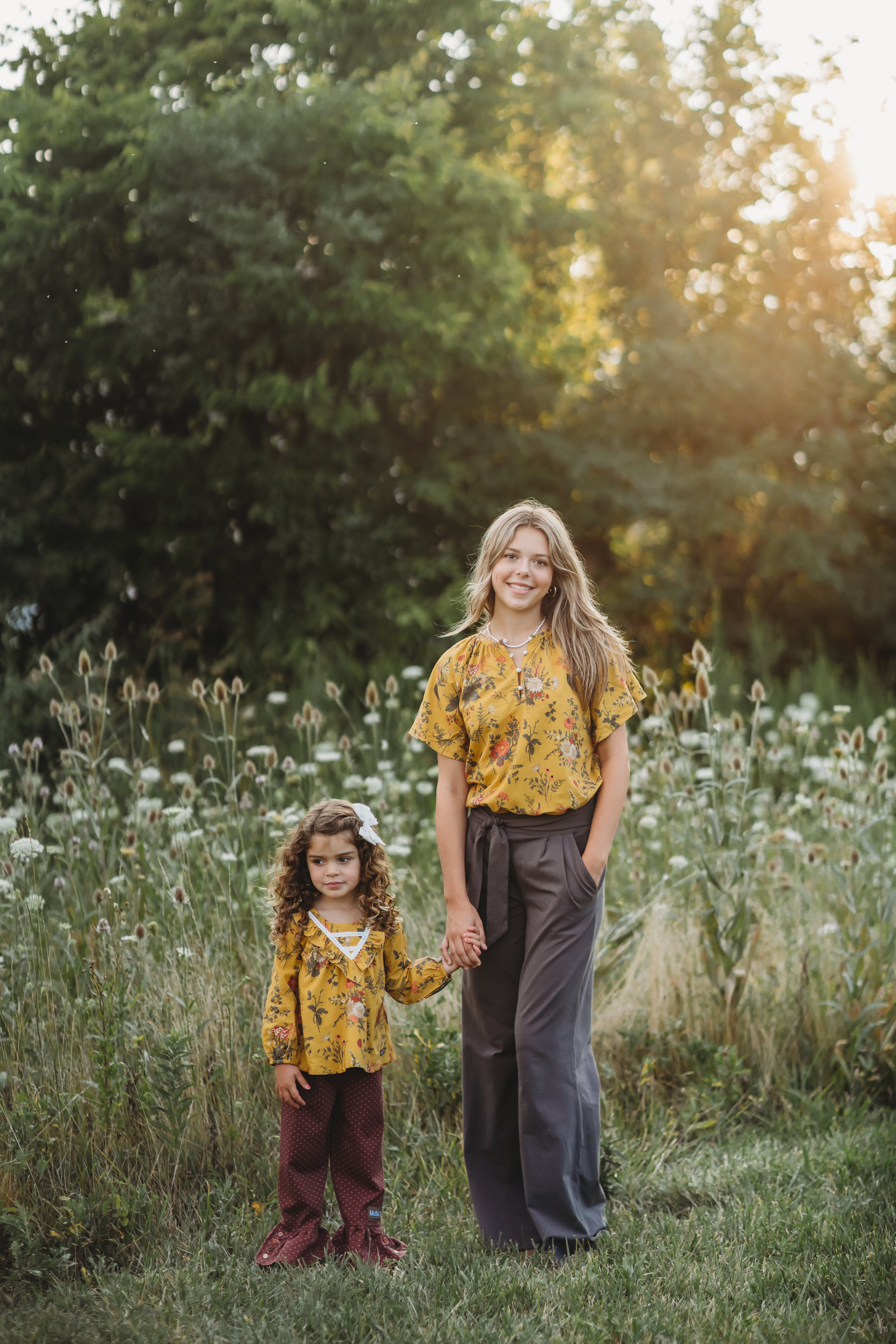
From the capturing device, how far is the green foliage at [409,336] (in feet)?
32.8

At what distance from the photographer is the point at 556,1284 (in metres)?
2.91

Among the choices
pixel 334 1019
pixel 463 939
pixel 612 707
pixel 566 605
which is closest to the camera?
pixel 334 1019

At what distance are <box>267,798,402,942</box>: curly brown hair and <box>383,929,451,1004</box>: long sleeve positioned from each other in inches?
2.1

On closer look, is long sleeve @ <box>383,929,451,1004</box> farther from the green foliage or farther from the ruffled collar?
the green foliage

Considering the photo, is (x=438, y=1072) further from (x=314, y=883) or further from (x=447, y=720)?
(x=447, y=720)

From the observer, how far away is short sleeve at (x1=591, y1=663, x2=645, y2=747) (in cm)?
321

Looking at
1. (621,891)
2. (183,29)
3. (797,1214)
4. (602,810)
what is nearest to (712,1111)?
(797,1214)

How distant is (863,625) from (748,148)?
20.3ft

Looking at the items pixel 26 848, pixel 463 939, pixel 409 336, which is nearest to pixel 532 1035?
pixel 463 939

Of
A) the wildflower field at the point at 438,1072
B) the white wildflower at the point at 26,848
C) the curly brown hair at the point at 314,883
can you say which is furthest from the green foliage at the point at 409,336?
the curly brown hair at the point at 314,883

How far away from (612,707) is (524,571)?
17.8 inches

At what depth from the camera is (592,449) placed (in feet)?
41.8

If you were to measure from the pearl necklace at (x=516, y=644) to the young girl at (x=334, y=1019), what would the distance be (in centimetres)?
61

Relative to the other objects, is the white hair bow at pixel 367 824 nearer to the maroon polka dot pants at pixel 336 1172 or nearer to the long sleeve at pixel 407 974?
the long sleeve at pixel 407 974
